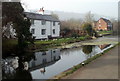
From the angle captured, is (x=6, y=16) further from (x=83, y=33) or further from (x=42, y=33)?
(x=83, y=33)

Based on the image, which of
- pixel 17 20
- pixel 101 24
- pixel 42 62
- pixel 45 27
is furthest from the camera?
pixel 101 24

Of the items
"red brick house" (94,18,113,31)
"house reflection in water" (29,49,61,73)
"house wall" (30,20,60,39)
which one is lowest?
"house reflection in water" (29,49,61,73)

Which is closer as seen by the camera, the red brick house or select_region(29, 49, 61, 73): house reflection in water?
select_region(29, 49, 61, 73): house reflection in water

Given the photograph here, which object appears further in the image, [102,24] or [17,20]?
[102,24]

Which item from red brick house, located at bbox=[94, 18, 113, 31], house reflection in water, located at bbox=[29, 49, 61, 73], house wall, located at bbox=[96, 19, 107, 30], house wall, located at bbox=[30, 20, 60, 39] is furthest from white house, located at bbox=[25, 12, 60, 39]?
house wall, located at bbox=[96, 19, 107, 30]

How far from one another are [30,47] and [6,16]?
6.49 metres

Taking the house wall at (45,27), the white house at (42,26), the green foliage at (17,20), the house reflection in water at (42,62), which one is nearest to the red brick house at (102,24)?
the house wall at (45,27)

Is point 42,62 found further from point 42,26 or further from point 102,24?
point 102,24

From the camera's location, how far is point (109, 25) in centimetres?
9156

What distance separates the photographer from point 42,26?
34312mm

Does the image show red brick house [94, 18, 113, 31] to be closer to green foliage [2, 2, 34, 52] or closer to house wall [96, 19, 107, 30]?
house wall [96, 19, 107, 30]

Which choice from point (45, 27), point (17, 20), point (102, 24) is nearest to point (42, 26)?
point (45, 27)

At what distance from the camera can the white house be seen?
105 feet

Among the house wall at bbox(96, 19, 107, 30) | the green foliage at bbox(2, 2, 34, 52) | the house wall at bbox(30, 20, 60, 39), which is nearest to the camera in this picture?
the green foliage at bbox(2, 2, 34, 52)
